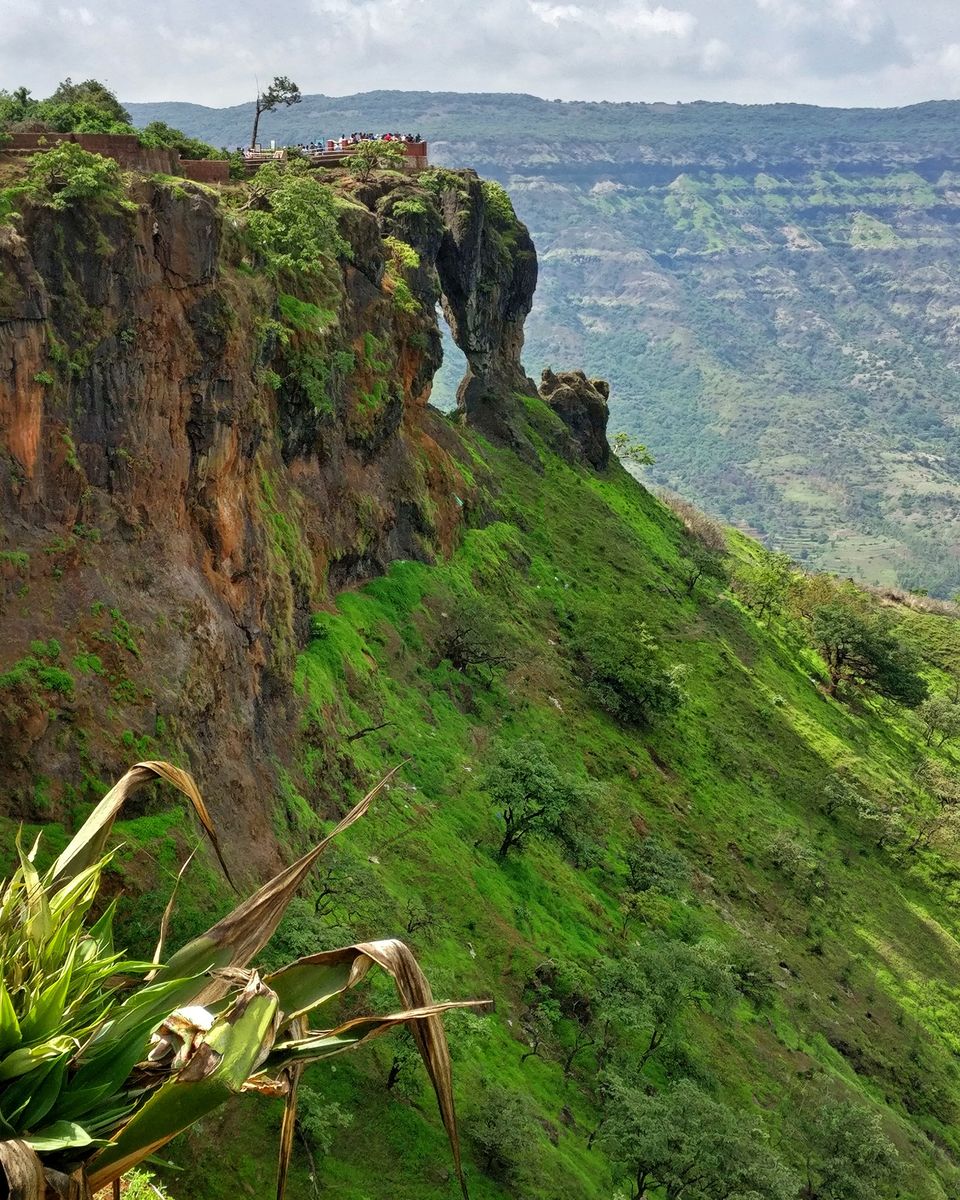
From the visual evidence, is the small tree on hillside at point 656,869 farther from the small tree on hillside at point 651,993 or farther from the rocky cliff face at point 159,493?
the rocky cliff face at point 159,493

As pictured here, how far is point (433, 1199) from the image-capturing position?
70.2 feet

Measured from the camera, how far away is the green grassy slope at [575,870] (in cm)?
2411

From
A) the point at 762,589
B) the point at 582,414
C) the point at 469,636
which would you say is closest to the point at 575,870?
the point at 469,636

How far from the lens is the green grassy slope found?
24.1 m

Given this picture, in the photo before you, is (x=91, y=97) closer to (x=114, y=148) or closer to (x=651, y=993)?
(x=114, y=148)

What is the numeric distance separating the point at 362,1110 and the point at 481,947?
Answer: 928 centimetres

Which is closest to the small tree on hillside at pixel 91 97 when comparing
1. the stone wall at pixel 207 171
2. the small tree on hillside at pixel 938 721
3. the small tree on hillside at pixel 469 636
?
the stone wall at pixel 207 171

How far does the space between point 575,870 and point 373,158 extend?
37938 millimetres

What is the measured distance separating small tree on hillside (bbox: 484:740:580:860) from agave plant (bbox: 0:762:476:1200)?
30.7 meters

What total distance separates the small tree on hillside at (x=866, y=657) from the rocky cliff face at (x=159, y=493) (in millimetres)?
50091

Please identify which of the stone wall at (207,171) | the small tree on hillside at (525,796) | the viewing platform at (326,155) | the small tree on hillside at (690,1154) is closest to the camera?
the small tree on hillside at (690,1154)

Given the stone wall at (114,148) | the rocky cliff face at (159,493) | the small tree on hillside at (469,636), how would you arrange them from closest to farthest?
the rocky cliff face at (159,493), the stone wall at (114,148), the small tree on hillside at (469,636)

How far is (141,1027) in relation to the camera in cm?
613

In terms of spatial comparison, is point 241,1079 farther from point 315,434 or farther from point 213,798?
point 315,434
